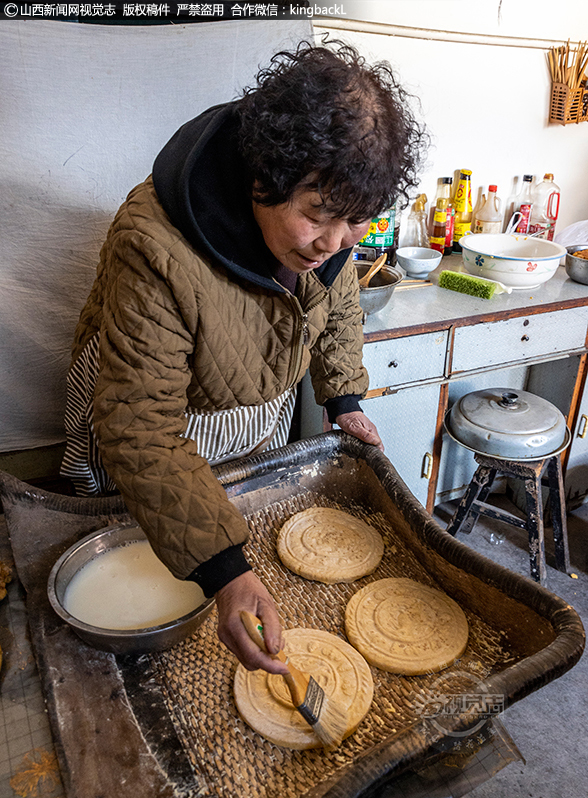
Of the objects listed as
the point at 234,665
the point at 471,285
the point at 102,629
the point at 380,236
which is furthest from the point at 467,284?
the point at 102,629

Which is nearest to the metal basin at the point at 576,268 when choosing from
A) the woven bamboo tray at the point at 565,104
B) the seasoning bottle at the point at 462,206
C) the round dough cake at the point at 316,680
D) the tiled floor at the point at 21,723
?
the seasoning bottle at the point at 462,206

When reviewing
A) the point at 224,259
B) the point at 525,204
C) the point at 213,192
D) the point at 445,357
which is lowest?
the point at 445,357

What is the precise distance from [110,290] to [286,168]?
1.27 ft

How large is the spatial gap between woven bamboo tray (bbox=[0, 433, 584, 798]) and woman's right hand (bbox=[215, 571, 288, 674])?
133 mm

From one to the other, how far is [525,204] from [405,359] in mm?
1285

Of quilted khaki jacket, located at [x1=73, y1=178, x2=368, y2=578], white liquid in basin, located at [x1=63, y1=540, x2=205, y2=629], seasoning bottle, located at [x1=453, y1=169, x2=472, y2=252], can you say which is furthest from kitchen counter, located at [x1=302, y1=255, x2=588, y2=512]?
white liquid in basin, located at [x1=63, y1=540, x2=205, y2=629]

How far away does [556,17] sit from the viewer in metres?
2.47

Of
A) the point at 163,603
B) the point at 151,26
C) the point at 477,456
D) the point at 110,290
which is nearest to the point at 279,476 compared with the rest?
the point at 163,603

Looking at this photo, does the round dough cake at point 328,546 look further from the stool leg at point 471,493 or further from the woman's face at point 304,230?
the stool leg at point 471,493

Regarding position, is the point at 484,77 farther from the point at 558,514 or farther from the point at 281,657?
the point at 281,657

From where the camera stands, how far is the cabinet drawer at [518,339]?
82.0 inches

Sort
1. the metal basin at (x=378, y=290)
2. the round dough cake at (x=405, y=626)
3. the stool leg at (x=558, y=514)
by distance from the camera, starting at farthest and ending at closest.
A: the stool leg at (x=558, y=514) → the metal basin at (x=378, y=290) → the round dough cake at (x=405, y=626)

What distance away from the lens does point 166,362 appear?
1.01 metres

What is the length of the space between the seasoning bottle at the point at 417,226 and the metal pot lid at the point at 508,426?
790mm
